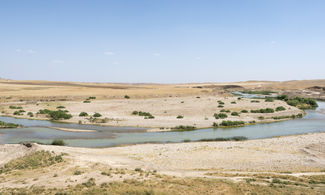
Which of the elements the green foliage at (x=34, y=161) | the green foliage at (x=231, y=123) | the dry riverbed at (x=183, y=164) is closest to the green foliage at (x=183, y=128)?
the green foliage at (x=231, y=123)

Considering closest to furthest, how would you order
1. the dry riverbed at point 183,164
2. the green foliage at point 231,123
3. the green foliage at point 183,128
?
the dry riverbed at point 183,164
the green foliage at point 183,128
the green foliage at point 231,123

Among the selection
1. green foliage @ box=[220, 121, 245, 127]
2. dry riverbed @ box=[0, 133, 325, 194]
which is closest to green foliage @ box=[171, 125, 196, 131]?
green foliage @ box=[220, 121, 245, 127]

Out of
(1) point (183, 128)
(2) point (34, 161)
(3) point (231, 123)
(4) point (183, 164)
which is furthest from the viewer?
(3) point (231, 123)

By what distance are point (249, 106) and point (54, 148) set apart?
1709 inches

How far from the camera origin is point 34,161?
17219mm

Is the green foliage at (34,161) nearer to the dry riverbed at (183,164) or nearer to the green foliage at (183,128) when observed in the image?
the dry riverbed at (183,164)

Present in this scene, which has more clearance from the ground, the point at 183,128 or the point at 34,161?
the point at 34,161

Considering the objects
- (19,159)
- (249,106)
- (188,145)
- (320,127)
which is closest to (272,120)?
(320,127)

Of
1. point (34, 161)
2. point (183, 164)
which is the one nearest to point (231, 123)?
point (183, 164)

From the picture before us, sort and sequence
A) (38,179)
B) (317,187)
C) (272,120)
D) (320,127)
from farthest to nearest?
1. (272,120)
2. (320,127)
3. (38,179)
4. (317,187)

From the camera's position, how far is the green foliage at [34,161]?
16.5 metres

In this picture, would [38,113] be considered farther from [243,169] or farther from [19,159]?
[243,169]

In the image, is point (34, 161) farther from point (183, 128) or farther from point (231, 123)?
point (231, 123)

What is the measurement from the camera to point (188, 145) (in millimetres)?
24156
